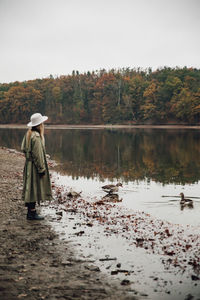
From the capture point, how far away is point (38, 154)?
8039 millimetres

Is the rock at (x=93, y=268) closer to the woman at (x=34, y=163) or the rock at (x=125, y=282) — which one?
the rock at (x=125, y=282)

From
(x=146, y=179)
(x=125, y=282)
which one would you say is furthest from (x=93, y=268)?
(x=146, y=179)

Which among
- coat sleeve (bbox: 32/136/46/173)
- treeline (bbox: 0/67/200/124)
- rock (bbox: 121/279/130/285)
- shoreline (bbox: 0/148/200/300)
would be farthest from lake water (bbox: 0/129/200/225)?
treeline (bbox: 0/67/200/124)

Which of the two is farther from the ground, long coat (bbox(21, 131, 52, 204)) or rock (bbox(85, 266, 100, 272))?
long coat (bbox(21, 131, 52, 204))

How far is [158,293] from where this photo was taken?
5.05m

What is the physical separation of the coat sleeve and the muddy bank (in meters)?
1.50

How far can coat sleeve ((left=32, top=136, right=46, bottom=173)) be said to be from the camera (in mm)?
8047

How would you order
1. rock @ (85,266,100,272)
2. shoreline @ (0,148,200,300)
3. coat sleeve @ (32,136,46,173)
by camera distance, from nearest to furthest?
shoreline @ (0,148,200,300)
rock @ (85,266,100,272)
coat sleeve @ (32,136,46,173)

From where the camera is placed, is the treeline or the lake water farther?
the treeline

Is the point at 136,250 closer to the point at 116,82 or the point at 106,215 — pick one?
the point at 106,215

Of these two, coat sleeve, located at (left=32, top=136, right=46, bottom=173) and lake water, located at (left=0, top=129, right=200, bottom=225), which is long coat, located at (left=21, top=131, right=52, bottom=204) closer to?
coat sleeve, located at (left=32, top=136, right=46, bottom=173)

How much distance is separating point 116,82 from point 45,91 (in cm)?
3283

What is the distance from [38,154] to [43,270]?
10.4 feet

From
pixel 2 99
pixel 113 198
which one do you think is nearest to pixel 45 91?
pixel 2 99
